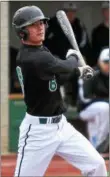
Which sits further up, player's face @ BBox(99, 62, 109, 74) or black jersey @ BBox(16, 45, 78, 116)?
black jersey @ BBox(16, 45, 78, 116)

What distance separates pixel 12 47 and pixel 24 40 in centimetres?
425

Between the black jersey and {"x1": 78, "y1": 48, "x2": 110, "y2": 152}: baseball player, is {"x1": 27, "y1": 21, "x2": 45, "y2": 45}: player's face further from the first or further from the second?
{"x1": 78, "y1": 48, "x2": 110, "y2": 152}: baseball player

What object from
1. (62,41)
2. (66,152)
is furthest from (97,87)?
(66,152)

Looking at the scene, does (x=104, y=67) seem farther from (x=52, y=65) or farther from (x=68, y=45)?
(x=52, y=65)

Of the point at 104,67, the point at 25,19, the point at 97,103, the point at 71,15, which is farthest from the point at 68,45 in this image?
the point at 25,19

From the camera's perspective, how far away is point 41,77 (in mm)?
4680

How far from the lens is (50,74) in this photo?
15.4 feet

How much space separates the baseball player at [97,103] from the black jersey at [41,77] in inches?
109

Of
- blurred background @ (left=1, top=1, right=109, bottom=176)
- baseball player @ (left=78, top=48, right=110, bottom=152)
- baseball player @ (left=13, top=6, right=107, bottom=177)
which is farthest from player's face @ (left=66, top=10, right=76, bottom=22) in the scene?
baseball player @ (left=13, top=6, right=107, bottom=177)

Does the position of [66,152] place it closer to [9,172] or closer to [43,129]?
[43,129]

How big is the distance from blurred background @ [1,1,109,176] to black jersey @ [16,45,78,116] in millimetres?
2787

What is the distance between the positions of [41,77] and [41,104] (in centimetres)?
23

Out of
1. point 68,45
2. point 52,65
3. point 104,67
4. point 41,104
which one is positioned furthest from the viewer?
point 68,45

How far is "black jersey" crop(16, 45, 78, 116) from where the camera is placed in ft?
15.3
